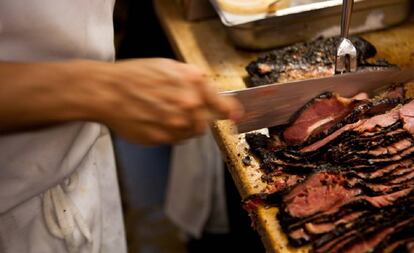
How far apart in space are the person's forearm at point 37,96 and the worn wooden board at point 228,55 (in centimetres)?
59

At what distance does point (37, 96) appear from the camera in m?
0.90

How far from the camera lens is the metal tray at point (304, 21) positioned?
72.0 inches

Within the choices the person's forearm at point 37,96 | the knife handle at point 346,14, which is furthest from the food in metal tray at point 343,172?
the person's forearm at point 37,96

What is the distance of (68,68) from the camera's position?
934mm

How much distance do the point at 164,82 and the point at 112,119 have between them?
0.10 metres

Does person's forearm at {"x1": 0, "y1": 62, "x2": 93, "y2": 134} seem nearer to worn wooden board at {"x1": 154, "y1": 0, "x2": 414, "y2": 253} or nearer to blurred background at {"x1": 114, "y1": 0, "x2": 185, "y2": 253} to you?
worn wooden board at {"x1": 154, "y1": 0, "x2": 414, "y2": 253}

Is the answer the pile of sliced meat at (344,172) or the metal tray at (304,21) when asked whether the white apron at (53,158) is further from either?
the metal tray at (304,21)

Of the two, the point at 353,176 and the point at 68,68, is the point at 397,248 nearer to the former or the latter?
the point at 353,176

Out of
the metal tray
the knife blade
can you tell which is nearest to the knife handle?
the knife blade

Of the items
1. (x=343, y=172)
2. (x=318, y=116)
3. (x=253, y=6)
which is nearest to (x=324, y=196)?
(x=343, y=172)

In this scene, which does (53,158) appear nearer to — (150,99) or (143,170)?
(150,99)

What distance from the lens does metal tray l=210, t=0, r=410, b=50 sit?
6.00 ft

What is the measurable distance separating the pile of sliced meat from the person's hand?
0.42 meters

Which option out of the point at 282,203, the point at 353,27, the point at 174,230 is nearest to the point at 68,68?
the point at 282,203
